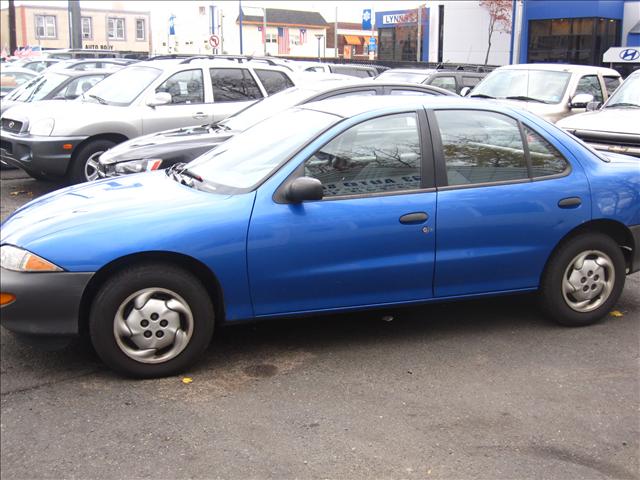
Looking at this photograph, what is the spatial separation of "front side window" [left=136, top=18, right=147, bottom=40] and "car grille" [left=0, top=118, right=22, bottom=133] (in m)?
81.6

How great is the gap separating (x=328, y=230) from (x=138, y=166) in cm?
383

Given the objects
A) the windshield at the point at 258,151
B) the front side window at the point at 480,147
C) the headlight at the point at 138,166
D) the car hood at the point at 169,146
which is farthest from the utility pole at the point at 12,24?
the front side window at the point at 480,147

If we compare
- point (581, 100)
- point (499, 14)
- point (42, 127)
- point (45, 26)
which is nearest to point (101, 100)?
point (42, 127)

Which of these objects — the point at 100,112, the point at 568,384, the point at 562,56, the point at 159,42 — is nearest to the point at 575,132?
the point at 568,384

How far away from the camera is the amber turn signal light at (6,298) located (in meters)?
3.98

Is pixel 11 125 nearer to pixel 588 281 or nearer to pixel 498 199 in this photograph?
pixel 498 199

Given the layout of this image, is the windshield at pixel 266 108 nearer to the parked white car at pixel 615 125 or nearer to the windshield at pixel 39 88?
the parked white car at pixel 615 125

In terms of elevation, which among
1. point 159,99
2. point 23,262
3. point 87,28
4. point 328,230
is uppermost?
point 87,28

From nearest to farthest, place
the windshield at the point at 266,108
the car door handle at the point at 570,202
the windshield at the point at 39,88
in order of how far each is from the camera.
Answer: the car door handle at the point at 570,202 < the windshield at the point at 266,108 < the windshield at the point at 39,88

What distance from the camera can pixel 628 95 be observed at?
985cm

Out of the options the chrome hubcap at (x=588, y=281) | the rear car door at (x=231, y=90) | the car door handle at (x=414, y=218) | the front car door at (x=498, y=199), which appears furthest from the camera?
the rear car door at (x=231, y=90)

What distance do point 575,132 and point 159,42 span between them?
82.3 m

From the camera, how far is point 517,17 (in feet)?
120

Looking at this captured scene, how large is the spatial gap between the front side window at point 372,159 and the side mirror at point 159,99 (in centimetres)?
572
